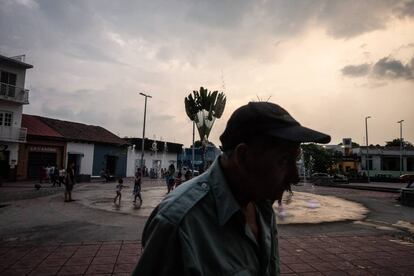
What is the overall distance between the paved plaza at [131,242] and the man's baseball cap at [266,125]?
4.56 metres

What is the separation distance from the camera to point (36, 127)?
33.0 m

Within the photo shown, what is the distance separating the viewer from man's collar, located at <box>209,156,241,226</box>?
1388 mm

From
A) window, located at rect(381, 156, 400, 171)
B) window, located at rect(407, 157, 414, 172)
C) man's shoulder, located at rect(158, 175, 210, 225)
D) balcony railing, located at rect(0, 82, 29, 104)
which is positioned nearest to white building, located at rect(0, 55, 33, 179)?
balcony railing, located at rect(0, 82, 29, 104)

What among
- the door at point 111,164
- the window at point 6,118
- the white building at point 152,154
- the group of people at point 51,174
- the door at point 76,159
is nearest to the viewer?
the group of people at point 51,174

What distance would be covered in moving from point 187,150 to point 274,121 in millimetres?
55839

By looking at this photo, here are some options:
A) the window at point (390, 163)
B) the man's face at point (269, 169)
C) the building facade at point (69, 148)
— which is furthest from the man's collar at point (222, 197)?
the window at point (390, 163)

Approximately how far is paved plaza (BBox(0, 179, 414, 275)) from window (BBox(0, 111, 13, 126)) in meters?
19.6

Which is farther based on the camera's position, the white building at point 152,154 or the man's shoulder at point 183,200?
the white building at point 152,154

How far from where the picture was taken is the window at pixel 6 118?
2894 cm

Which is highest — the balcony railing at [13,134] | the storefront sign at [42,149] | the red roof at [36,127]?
the red roof at [36,127]

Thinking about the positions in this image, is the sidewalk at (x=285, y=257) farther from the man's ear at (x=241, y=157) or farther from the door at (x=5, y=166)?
the door at (x=5, y=166)

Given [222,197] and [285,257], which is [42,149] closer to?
[285,257]

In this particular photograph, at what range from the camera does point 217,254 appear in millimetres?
1314

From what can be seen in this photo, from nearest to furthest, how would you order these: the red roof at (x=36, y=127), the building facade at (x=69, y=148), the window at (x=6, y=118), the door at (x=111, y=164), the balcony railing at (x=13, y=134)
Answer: the balcony railing at (x=13, y=134) < the window at (x=6, y=118) < the building facade at (x=69, y=148) < the red roof at (x=36, y=127) < the door at (x=111, y=164)
